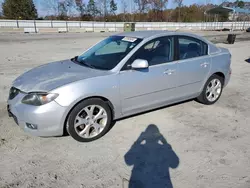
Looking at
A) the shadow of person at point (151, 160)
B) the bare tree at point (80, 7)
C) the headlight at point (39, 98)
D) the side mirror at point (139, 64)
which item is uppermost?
the bare tree at point (80, 7)

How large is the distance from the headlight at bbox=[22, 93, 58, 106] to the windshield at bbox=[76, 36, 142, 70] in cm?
96

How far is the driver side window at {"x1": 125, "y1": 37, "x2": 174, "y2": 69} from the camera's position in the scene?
3.66 meters

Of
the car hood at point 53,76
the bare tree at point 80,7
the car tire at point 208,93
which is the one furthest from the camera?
the bare tree at point 80,7

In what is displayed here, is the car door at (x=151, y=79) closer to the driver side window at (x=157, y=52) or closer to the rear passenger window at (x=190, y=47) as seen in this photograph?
the driver side window at (x=157, y=52)

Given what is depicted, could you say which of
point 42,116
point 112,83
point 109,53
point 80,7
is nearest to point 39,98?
point 42,116

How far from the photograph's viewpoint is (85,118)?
3254 millimetres

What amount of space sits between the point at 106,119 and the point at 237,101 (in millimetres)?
3356

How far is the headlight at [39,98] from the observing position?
9.71 feet

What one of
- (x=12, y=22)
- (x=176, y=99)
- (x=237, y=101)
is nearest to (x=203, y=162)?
(x=176, y=99)

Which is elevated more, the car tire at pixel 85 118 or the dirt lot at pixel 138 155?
the car tire at pixel 85 118

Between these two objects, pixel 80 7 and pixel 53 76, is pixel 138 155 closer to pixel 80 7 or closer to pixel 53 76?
pixel 53 76

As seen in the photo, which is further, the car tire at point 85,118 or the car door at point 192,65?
the car door at point 192,65

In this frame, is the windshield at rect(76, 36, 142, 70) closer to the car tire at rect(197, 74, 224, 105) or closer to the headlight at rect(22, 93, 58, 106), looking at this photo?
→ the headlight at rect(22, 93, 58, 106)

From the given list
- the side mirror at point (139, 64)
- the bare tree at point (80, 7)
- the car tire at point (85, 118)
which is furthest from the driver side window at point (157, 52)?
the bare tree at point (80, 7)
